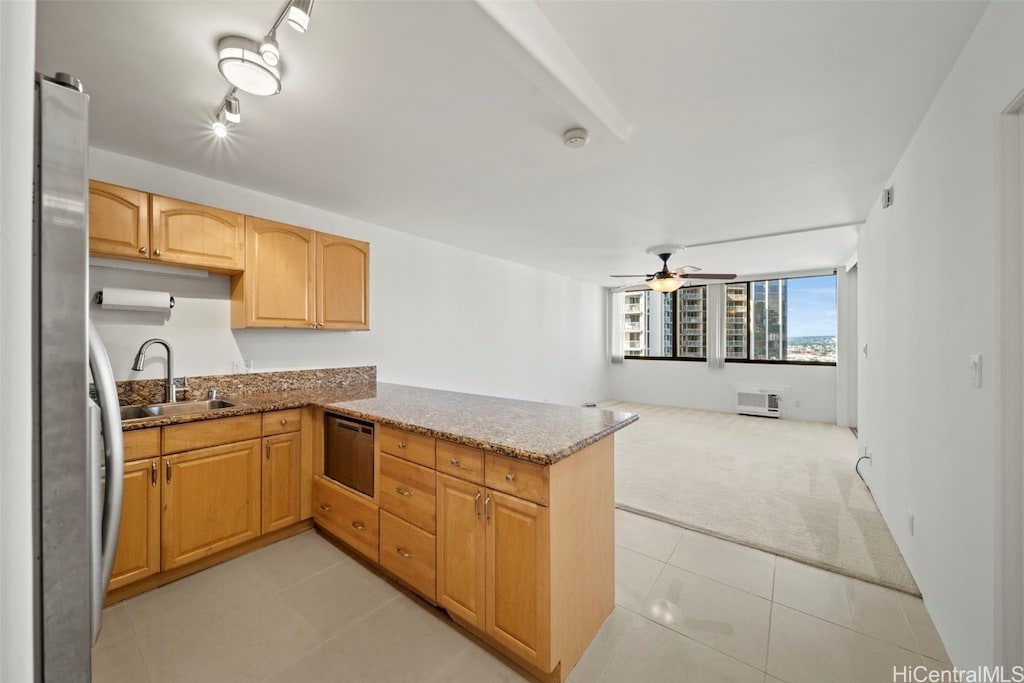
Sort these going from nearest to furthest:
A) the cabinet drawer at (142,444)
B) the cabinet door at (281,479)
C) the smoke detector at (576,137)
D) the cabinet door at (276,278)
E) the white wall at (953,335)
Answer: the white wall at (953,335), the cabinet drawer at (142,444), the smoke detector at (576,137), the cabinet door at (281,479), the cabinet door at (276,278)

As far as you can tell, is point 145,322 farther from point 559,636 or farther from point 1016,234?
point 1016,234

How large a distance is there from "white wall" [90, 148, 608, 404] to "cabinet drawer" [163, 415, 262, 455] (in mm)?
681

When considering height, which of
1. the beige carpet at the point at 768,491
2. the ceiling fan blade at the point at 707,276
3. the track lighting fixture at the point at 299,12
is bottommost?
the beige carpet at the point at 768,491

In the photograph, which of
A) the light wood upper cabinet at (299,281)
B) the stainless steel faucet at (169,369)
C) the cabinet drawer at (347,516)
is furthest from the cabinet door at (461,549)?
the stainless steel faucet at (169,369)

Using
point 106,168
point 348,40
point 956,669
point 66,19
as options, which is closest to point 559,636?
point 956,669

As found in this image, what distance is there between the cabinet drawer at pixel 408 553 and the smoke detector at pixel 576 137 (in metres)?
2.12

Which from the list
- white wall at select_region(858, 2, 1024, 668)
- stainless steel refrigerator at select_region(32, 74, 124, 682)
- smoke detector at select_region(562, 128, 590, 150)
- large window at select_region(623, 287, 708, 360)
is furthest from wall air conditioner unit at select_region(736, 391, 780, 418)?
stainless steel refrigerator at select_region(32, 74, 124, 682)

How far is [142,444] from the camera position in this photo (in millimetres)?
2068

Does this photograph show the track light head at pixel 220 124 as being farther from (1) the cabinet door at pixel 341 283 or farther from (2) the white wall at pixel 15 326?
(2) the white wall at pixel 15 326

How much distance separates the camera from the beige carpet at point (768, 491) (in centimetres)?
255

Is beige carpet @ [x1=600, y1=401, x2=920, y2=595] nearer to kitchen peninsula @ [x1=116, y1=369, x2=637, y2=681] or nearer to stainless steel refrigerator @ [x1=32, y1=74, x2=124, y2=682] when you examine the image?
kitchen peninsula @ [x1=116, y1=369, x2=637, y2=681]

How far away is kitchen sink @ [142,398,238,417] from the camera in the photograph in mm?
2477

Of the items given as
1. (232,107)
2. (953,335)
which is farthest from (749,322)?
(232,107)

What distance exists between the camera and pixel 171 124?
7.06 ft
